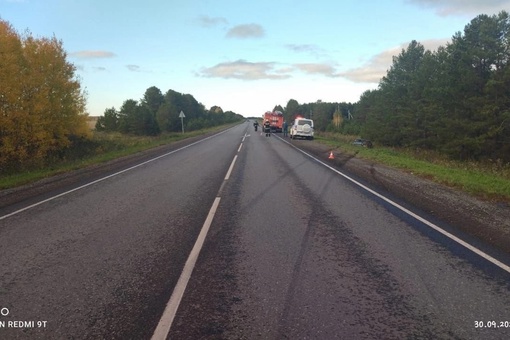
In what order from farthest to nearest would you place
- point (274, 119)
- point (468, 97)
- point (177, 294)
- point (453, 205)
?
point (274, 119)
point (468, 97)
point (453, 205)
point (177, 294)

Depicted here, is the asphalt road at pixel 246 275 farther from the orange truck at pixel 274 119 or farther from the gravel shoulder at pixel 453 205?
the orange truck at pixel 274 119

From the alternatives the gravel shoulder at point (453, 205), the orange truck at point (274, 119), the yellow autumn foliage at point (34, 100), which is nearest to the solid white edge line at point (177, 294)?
the gravel shoulder at point (453, 205)

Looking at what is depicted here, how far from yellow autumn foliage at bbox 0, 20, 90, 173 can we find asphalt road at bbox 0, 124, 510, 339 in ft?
43.4

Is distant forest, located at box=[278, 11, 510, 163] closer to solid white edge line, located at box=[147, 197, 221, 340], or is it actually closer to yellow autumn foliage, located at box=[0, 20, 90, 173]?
solid white edge line, located at box=[147, 197, 221, 340]

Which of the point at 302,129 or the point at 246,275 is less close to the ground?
the point at 302,129

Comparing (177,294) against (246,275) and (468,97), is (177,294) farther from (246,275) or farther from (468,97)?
(468,97)

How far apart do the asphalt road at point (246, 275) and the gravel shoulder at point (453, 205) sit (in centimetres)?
58

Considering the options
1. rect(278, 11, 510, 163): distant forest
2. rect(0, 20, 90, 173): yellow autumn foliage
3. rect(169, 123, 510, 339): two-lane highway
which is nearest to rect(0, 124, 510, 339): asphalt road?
rect(169, 123, 510, 339): two-lane highway

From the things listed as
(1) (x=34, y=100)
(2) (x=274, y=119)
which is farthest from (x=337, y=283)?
(2) (x=274, y=119)

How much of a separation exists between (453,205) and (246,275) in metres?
5.93

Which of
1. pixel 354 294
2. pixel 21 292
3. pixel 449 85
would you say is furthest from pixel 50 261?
pixel 449 85

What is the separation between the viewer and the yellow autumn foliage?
18.1m

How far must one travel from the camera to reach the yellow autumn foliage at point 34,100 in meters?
18.1

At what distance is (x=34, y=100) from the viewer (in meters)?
20.2
